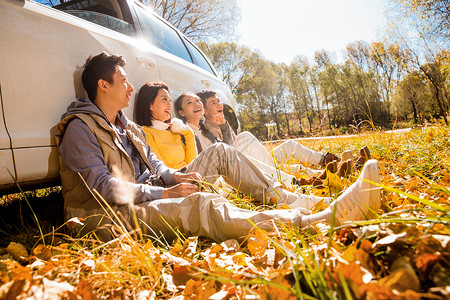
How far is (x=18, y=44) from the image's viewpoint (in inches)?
58.3

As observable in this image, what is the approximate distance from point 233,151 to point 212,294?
1.28 meters

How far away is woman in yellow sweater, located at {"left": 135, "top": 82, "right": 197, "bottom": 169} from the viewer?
7.88ft

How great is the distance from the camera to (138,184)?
1.59m

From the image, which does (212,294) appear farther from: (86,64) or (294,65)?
(294,65)

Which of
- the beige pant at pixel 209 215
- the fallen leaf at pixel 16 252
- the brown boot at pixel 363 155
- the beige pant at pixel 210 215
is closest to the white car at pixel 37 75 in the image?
the fallen leaf at pixel 16 252

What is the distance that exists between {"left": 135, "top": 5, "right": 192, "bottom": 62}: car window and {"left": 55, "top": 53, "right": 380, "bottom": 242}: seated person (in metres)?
1.16

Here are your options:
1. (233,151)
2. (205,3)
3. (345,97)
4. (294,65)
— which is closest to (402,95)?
(345,97)

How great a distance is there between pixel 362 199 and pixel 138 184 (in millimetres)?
1264

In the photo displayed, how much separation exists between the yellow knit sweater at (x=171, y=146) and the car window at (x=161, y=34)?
1.08m

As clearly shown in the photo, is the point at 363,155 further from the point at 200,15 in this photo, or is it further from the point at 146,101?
the point at 200,15

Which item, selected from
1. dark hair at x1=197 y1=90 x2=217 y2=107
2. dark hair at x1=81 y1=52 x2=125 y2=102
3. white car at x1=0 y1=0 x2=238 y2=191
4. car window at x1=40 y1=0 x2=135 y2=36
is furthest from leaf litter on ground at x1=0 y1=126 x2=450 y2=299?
dark hair at x1=197 y1=90 x2=217 y2=107

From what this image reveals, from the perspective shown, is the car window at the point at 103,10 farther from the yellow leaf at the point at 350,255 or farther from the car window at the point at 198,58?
the yellow leaf at the point at 350,255

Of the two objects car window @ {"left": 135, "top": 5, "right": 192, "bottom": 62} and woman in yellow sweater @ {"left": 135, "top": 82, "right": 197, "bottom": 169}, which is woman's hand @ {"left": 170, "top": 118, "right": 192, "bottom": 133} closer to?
woman in yellow sweater @ {"left": 135, "top": 82, "right": 197, "bottom": 169}

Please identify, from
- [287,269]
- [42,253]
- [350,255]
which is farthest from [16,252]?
[350,255]
